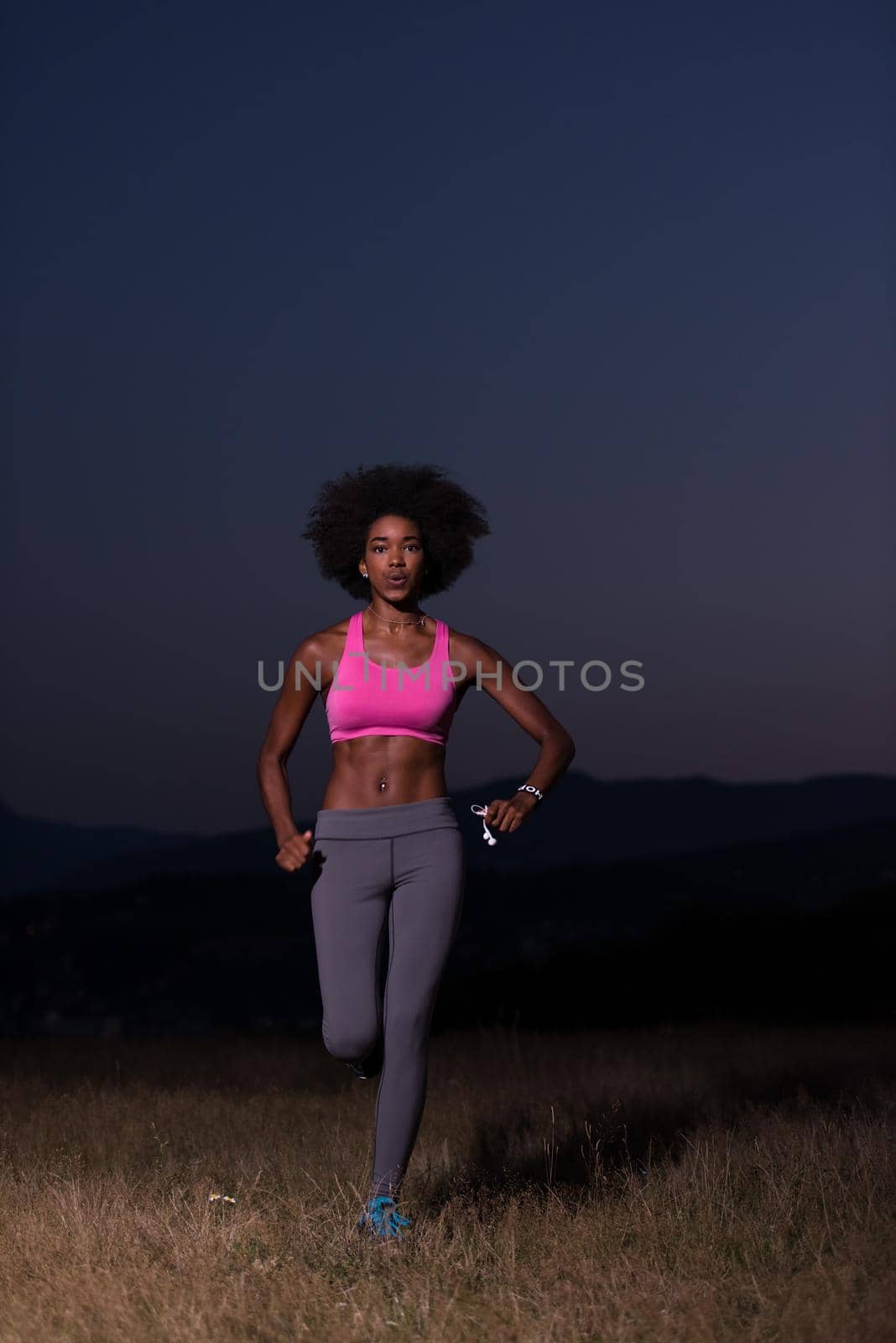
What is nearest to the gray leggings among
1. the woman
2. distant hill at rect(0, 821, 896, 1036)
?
the woman

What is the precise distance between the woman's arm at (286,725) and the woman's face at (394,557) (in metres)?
0.37

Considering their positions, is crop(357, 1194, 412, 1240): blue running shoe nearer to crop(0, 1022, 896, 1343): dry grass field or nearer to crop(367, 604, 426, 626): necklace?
crop(0, 1022, 896, 1343): dry grass field

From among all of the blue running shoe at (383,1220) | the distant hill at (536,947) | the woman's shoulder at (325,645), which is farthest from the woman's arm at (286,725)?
the distant hill at (536,947)

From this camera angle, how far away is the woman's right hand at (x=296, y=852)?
20.1ft

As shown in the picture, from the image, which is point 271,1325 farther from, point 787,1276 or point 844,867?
point 844,867

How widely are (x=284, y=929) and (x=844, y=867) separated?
1006 cm

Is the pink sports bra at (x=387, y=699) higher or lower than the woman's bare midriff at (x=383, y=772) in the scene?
higher

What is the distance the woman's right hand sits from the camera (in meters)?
6.12

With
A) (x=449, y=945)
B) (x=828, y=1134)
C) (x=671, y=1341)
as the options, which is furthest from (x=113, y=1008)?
(x=671, y=1341)

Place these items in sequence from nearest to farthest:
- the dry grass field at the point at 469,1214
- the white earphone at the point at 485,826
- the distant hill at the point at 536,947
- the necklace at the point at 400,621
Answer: the dry grass field at the point at 469,1214
the white earphone at the point at 485,826
the necklace at the point at 400,621
the distant hill at the point at 536,947

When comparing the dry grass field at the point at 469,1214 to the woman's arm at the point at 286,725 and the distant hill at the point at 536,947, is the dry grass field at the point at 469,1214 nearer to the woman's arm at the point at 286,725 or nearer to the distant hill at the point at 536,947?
the woman's arm at the point at 286,725

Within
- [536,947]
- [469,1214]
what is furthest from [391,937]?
[536,947]

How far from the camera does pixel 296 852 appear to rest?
6.15 meters

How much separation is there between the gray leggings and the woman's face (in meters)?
0.93
